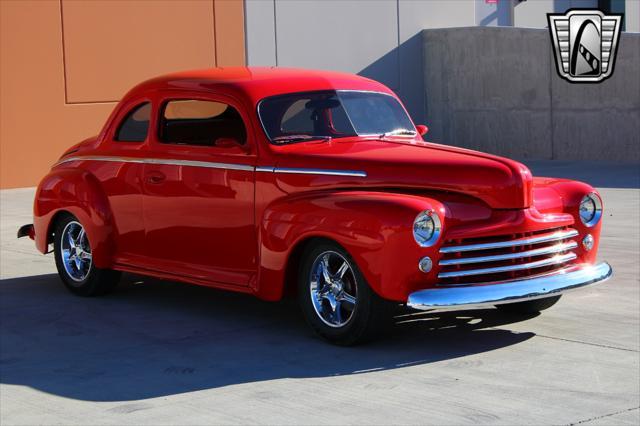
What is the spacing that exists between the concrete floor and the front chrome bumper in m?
0.33

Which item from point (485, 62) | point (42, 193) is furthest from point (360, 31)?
point (42, 193)

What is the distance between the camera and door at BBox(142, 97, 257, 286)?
7.79 meters

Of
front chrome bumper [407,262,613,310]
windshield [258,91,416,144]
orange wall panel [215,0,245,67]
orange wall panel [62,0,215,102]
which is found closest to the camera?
front chrome bumper [407,262,613,310]

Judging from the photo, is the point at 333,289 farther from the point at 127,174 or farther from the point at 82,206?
the point at 82,206

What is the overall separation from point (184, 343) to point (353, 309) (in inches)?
44.7

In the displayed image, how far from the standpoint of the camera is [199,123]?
8398mm

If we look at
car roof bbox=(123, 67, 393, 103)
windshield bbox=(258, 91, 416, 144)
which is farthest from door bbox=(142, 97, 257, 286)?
windshield bbox=(258, 91, 416, 144)

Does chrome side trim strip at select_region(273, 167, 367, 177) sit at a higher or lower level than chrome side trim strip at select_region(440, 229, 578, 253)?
higher

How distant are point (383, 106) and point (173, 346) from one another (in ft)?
7.94

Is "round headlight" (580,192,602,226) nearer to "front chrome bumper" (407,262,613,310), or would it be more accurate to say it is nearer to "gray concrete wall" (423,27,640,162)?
"front chrome bumper" (407,262,613,310)

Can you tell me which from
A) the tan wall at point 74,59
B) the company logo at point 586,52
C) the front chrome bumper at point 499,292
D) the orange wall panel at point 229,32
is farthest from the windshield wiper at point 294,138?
the orange wall panel at point 229,32

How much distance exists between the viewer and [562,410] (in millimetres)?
5707

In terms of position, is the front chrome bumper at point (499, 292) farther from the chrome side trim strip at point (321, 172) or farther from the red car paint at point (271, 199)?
the chrome side trim strip at point (321, 172)

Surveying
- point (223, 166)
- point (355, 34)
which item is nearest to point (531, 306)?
point (223, 166)
